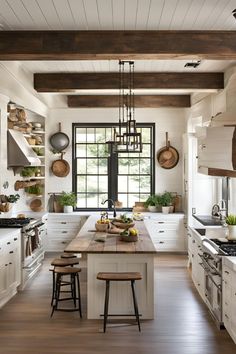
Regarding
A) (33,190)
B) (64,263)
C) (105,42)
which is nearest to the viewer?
(105,42)

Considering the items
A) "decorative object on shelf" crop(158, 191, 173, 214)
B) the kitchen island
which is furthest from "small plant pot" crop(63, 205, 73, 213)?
the kitchen island

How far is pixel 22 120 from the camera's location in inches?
363

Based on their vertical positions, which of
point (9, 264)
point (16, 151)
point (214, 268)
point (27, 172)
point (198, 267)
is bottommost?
point (198, 267)

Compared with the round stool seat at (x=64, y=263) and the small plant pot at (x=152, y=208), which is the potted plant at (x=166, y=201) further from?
the round stool seat at (x=64, y=263)

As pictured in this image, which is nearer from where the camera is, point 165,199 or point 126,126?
point 126,126

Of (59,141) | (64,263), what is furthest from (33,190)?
(64,263)

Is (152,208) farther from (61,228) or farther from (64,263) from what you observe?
(64,263)

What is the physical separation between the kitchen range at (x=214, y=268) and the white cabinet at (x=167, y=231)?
12.4 ft

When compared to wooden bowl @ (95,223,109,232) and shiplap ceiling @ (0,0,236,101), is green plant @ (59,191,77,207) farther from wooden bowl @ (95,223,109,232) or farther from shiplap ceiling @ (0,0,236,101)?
shiplap ceiling @ (0,0,236,101)

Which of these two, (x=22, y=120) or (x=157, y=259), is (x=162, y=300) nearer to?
(x=157, y=259)

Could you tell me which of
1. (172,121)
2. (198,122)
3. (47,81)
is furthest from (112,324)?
(172,121)

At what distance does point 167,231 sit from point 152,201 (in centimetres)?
76

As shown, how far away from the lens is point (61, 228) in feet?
35.0

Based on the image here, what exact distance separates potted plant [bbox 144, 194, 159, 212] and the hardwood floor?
3.80 metres
